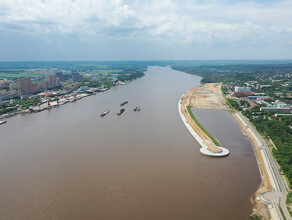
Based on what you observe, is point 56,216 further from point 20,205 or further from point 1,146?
point 1,146

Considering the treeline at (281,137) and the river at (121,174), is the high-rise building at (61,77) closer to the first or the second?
the river at (121,174)

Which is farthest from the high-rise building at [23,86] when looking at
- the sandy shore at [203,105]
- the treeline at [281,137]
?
the treeline at [281,137]

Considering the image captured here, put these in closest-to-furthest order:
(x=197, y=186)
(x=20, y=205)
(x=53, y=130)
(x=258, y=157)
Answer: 1. (x=20, y=205)
2. (x=197, y=186)
3. (x=258, y=157)
4. (x=53, y=130)

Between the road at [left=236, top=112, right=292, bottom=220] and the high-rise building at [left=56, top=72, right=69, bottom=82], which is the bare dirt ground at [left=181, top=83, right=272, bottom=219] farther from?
the high-rise building at [left=56, top=72, right=69, bottom=82]

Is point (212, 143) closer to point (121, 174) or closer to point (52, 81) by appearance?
point (121, 174)

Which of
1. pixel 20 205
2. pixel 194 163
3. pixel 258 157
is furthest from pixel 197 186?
pixel 20 205

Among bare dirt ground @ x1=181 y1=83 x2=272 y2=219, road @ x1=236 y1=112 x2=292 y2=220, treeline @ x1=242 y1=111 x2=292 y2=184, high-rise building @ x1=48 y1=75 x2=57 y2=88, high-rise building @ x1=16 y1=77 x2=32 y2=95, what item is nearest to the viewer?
road @ x1=236 y1=112 x2=292 y2=220

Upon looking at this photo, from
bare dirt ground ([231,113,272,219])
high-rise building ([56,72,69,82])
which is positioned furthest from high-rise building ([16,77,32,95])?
bare dirt ground ([231,113,272,219])
